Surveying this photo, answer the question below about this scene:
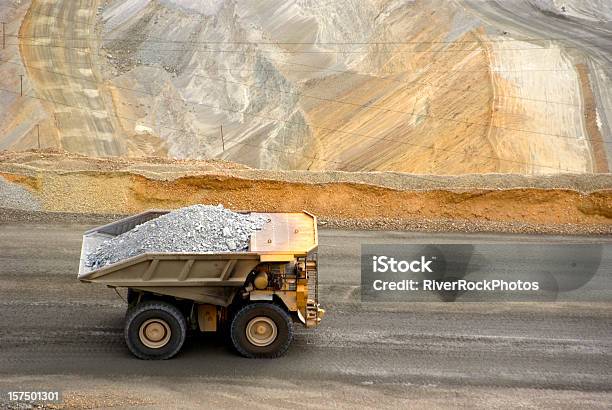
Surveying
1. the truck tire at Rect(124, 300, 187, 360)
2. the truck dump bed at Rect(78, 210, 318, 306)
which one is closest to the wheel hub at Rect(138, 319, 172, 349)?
the truck tire at Rect(124, 300, 187, 360)

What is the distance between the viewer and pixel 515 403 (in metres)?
10.6

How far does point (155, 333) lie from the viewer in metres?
11.2

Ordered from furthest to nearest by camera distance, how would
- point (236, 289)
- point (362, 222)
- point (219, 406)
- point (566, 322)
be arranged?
point (362, 222) < point (566, 322) < point (236, 289) < point (219, 406)

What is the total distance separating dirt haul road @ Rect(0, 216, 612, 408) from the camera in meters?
10.6

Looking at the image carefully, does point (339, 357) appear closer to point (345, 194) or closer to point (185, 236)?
point (185, 236)

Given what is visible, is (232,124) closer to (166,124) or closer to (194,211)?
(166,124)

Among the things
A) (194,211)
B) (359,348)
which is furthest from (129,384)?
(359,348)

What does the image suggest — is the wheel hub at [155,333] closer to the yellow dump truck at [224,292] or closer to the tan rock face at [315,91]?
the yellow dump truck at [224,292]

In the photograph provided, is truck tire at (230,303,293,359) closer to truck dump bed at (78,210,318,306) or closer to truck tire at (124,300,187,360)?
truck dump bed at (78,210,318,306)

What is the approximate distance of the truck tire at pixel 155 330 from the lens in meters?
11.1

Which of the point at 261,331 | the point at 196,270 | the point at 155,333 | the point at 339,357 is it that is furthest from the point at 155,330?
the point at 339,357

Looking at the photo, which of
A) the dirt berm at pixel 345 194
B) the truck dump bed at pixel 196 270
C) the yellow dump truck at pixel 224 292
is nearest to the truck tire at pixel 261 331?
the yellow dump truck at pixel 224 292

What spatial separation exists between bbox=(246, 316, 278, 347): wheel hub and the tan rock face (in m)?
14.7

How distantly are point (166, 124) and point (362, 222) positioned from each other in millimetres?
14425
